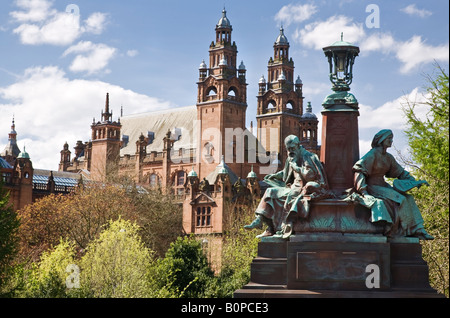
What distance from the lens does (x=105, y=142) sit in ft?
431

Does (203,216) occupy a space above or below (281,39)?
below

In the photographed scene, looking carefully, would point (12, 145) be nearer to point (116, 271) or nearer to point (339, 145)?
point (116, 271)

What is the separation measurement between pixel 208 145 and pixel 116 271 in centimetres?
7650

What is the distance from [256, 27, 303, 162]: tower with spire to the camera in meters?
130

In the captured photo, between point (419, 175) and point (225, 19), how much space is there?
82114 millimetres

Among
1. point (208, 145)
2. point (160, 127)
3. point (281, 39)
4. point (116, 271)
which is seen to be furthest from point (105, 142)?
point (116, 271)

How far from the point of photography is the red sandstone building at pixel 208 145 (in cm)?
10175

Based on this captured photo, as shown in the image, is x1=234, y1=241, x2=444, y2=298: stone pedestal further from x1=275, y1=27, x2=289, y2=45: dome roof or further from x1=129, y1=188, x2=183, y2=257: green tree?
x1=275, y1=27, x2=289, y2=45: dome roof

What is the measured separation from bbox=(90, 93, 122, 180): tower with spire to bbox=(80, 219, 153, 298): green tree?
8278 centimetres

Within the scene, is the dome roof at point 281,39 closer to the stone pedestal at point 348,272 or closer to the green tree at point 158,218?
the green tree at point 158,218

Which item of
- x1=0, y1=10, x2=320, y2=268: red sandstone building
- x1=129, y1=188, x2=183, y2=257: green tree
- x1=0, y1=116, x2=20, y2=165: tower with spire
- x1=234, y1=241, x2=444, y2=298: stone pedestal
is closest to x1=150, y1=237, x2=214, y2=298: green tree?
x1=234, y1=241, x2=444, y2=298: stone pedestal

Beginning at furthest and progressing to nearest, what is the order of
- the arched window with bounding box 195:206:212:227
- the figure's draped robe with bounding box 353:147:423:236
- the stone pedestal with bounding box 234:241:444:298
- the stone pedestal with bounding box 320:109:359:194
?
the arched window with bounding box 195:206:212:227, the stone pedestal with bounding box 320:109:359:194, the figure's draped robe with bounding box 353:147:423:236, the stone pedestal with bounding box 234:241:444:298

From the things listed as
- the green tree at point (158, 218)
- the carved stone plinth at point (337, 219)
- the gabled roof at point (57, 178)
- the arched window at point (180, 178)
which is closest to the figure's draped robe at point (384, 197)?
the carved stone plinth at point (337, 219)
